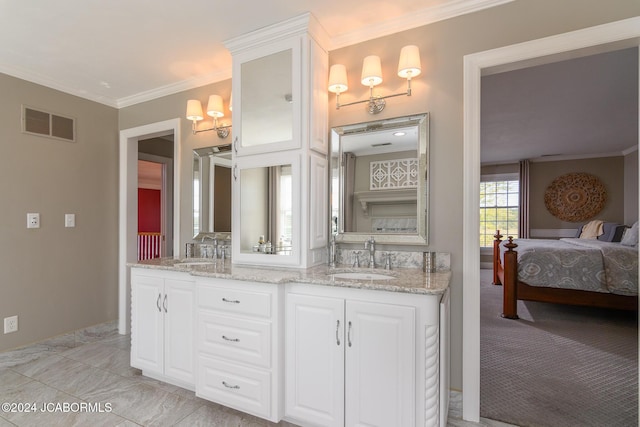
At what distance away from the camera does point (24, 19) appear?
6.89 ft

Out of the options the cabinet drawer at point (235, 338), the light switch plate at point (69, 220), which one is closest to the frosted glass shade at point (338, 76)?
the cabinet drawer at point (235, 338)

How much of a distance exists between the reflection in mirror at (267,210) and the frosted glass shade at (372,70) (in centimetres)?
78

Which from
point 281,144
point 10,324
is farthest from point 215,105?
point 10,324

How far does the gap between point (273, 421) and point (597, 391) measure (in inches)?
88.2

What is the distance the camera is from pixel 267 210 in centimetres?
230

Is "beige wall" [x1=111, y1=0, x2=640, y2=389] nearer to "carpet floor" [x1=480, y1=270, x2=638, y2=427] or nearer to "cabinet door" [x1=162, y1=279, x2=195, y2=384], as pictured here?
"carpet floor" [x1=480, y1=270, x2=638, y2=427]

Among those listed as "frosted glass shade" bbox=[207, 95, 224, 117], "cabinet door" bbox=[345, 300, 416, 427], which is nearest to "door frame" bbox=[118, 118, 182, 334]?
"frosted glass shade" bbox=[207, 95, 224, 117]

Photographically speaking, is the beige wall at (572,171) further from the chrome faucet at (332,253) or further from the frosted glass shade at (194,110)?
the frosted glass shade at (194,110)

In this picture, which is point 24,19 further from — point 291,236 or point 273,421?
point 273,421

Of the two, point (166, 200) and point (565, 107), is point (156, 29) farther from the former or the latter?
point (565, 107)

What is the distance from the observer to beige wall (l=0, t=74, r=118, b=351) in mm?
2721

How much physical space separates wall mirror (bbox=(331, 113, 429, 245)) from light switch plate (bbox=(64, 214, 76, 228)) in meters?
2.61

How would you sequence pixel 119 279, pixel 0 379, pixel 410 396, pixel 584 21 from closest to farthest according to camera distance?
pixel 410 396
pixel 584 21
pixel 0 379
pixel 119 279

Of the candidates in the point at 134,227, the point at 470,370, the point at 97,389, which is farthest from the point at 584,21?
the point at 134,227
